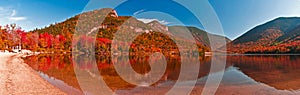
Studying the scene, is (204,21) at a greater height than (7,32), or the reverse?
(7,32)

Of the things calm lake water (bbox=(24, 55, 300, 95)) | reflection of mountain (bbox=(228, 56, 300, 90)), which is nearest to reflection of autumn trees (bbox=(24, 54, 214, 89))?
calm lake water (bbox=(24, 55, 300, 95))

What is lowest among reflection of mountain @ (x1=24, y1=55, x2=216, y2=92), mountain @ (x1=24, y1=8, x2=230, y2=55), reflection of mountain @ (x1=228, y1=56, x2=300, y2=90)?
reflection of mountain @ (x1=228, y1=56, x2=300, y2=90)

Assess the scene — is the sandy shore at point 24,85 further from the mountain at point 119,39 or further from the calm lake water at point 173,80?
the mountain at point 119,39

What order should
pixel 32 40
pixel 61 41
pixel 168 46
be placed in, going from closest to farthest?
pixel 32 40, pixel 61 41, pixel 168 46

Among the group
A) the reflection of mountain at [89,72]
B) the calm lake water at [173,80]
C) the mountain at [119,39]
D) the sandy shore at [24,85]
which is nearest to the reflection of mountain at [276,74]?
the calm lake water at [173,80]

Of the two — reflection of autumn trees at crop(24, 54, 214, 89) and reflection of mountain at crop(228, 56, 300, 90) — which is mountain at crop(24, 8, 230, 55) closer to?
reflection of autumn trees at crop(24, 54, 214, 89)

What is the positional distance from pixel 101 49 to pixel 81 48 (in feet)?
30.9

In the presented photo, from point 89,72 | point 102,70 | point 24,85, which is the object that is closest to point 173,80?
point 89,72

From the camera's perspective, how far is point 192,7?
12.0 meters

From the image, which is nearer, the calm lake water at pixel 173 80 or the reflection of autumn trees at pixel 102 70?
the calm lake water at pixel 173 80

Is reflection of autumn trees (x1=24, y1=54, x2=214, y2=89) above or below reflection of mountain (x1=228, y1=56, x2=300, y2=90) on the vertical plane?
above

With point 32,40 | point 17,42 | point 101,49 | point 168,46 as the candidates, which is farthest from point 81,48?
point 168,46

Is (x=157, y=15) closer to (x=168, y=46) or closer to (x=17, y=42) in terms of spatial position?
(x=17, y=42)

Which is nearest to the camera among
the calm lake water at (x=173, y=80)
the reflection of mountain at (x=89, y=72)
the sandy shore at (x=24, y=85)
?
the sandy shore at (x=24, y=85)
